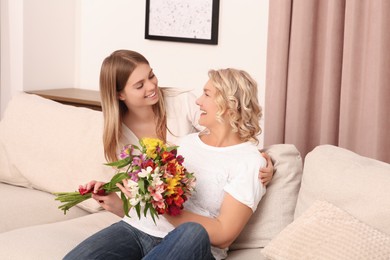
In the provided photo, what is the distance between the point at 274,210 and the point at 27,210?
1.12 meters

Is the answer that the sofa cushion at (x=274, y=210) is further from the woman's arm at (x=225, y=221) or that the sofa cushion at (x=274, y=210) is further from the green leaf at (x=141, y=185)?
the green leaf at (x=141, y=185)

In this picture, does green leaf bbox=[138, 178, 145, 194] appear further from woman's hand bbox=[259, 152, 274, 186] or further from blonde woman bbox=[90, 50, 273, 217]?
blonde woman bbox=[90, 50, 273, 217]

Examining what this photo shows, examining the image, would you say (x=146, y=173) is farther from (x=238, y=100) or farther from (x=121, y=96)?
(x=121, y=96)

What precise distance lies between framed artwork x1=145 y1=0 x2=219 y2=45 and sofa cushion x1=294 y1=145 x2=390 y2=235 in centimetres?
156

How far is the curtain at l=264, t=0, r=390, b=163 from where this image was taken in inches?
120

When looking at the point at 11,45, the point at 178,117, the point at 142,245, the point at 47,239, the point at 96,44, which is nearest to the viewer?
the point at 142,245

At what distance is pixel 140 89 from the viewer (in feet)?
9.37

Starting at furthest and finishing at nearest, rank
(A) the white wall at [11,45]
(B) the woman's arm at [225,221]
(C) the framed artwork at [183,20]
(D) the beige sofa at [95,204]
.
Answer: (A) the white wall at [11,45], (C) the framed artwork at [183,20], (B) the woman's arm at [225,221], (D) the beige sofa at [95,204]

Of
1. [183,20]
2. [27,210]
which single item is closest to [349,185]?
[27,210]

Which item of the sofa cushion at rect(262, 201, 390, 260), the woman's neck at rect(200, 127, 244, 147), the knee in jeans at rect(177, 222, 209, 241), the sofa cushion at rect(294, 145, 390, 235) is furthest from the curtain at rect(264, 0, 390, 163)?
the knee in jeans at rect(177, 222, 209, 241)

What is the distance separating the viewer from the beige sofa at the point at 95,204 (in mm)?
2141

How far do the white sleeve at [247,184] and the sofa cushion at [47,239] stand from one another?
2.10 ft

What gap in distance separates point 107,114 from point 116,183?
2.01 feet

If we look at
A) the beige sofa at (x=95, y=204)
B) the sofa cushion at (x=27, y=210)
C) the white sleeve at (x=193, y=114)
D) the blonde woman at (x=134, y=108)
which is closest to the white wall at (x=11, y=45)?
the beige sofa at (x=95, y=204)
